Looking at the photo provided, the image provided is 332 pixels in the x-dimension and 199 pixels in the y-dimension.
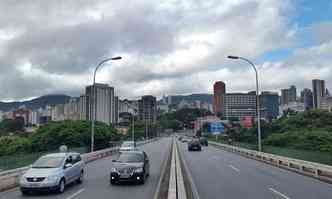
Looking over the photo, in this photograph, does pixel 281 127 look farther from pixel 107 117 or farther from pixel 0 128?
pixel 0 128

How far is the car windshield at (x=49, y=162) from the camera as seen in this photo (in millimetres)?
16966

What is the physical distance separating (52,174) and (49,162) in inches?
61.1

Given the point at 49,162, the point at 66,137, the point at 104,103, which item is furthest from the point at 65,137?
the point at 104,103

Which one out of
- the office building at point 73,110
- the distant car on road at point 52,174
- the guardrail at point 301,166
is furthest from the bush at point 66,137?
the office building at point 73,110

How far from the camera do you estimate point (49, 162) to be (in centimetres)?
1730

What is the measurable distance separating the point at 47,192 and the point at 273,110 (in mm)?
175416

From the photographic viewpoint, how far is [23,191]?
15.7m

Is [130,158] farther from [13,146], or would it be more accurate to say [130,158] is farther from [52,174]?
[13,146]

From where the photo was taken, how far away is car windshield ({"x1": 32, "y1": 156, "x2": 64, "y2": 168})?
17.0 metres

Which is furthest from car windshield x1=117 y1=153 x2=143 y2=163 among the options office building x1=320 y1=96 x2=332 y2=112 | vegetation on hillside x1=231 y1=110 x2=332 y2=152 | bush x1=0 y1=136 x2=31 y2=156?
office building x1=320 y1=96 x2=332 y2=112

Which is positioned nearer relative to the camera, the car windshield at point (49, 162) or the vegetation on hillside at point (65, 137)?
the car windshield at point (49, 162)

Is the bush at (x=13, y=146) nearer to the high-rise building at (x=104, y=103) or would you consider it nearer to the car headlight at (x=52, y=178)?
the high-rise building at (x=104, y=103)

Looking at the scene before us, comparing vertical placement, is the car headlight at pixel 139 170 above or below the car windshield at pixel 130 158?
below

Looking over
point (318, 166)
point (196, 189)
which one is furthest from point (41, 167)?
point (318, 166)
